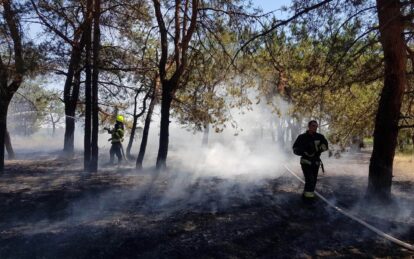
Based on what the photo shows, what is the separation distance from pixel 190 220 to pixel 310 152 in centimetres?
329

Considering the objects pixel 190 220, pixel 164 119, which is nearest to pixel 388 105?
pixel 190 220

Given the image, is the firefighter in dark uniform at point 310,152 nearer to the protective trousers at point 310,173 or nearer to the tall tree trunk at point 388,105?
the protective trousers at point 310,173

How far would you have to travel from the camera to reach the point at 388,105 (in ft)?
31.9

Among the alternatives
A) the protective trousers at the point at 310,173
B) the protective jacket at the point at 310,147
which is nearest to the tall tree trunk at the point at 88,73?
the protective jacket at the point at 310,147

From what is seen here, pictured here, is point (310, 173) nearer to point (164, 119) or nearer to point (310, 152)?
point (310, 152)

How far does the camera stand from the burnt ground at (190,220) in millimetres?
6137

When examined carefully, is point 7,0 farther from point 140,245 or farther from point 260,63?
point 140,245

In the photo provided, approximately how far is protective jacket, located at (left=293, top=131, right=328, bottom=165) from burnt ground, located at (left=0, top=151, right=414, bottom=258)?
0.96 metres

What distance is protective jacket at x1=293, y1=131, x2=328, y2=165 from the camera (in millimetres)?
9438

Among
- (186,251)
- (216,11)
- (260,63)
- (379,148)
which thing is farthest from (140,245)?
(216,11)

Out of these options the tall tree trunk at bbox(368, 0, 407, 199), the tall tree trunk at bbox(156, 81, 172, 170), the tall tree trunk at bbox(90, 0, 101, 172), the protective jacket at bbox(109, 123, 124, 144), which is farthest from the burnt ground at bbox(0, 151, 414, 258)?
the protective jacket at bbox(109, 123, 124, 144)

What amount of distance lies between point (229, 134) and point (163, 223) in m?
55.7

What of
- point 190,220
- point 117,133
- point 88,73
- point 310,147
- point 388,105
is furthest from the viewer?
point 117,133

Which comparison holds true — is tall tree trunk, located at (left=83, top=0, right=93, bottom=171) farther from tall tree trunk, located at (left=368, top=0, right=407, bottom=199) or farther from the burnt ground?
tall tree trunk, located at (left=368, top=0, right=407, bottom=199)
